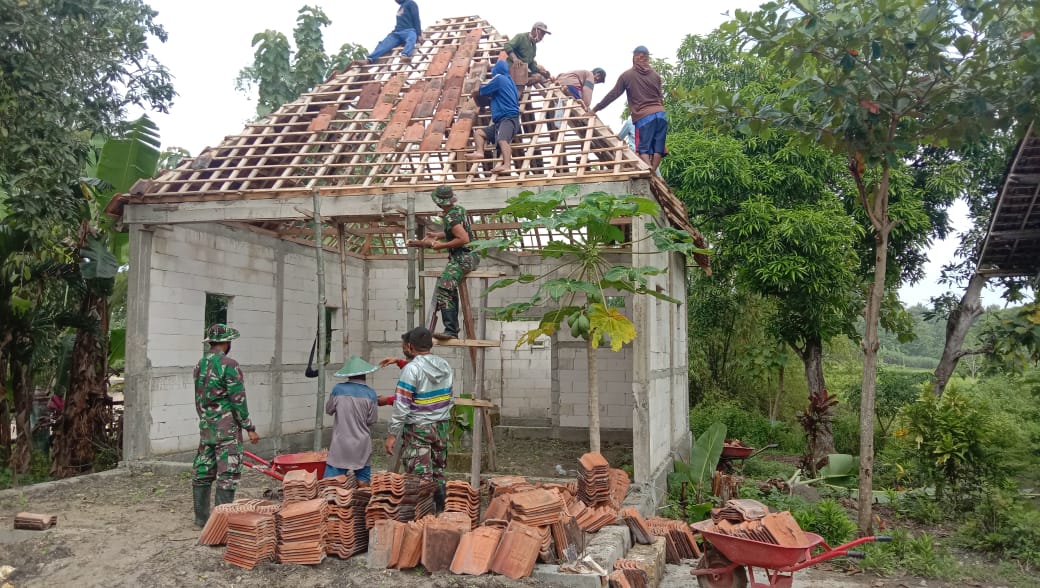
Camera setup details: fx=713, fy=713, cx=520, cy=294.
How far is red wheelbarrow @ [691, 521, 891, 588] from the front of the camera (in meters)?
5.16

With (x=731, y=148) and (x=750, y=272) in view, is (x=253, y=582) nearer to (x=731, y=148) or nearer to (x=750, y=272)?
(x=750, y=272)

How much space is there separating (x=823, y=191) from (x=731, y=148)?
6.84 feet

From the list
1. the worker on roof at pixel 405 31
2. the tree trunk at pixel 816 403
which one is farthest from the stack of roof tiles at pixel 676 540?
the worker on roof at pixel 405 31

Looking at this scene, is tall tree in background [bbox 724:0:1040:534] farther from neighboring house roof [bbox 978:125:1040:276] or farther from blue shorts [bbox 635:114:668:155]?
neighboring house roof [bbox 978:125:1040:276]

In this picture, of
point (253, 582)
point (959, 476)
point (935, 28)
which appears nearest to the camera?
point (253, 582)

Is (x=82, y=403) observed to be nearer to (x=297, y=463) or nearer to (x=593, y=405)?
(x=297, y=463)

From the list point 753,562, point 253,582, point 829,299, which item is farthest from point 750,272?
point 253,582

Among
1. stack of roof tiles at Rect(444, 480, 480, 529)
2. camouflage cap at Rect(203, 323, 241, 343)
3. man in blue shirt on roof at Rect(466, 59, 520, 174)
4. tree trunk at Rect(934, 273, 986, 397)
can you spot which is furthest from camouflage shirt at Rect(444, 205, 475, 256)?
tree trunk at Rect(934, 273, 986, 397)

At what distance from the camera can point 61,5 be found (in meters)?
9.41

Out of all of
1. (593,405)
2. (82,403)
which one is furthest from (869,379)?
(82,403)

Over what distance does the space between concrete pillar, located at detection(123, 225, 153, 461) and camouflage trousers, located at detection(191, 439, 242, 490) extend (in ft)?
11.3

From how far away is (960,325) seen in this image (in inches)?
583

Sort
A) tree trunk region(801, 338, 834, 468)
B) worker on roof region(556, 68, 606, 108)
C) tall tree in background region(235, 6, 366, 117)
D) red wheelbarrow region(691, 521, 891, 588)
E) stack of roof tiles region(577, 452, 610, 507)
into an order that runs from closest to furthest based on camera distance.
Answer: red wheelbarrow region(691, 521, 891, 588) < stack of roof tiles region(577, 452, 610, 507) < worker on roof region(556, 68, 606, 108) < tree trunk region(801, 338, 834, 468) < tall tree in background region(235, 6, 366, 117)

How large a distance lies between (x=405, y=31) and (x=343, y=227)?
4842mm
